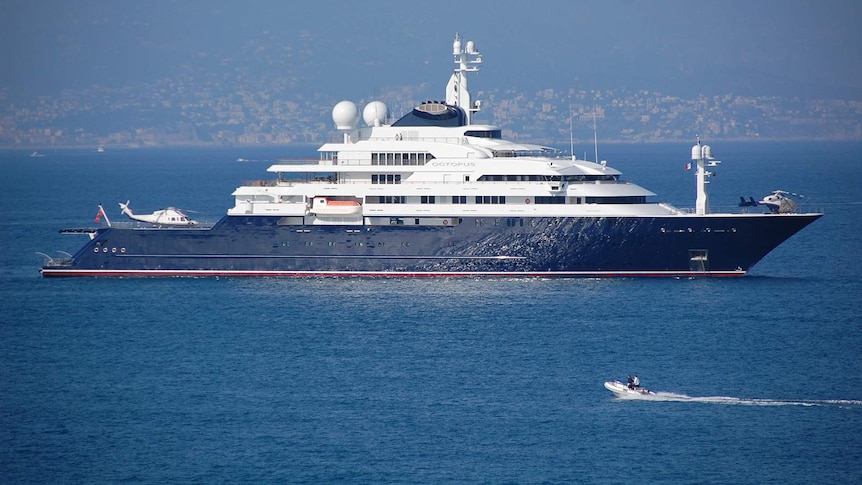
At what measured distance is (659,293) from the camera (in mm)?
52188

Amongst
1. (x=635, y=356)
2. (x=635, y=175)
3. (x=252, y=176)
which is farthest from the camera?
(x=252, y=176)

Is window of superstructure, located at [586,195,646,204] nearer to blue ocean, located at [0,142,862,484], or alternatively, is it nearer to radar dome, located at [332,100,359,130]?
blue ocean, located at [0,142,862,484]

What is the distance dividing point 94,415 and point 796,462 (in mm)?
18377

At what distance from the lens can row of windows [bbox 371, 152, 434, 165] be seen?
188 feet

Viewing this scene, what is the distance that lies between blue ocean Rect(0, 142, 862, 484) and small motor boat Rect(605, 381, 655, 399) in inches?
8.4

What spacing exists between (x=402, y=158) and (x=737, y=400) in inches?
925

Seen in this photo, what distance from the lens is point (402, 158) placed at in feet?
189

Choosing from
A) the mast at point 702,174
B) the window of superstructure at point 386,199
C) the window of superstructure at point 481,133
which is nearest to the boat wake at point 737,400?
the mast at point 702,174

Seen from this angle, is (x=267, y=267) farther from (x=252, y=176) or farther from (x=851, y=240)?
(x=252, y=176)

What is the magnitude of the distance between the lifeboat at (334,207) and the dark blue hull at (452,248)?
Answer: 2.00 ft

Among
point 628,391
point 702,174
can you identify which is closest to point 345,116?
point 702,174

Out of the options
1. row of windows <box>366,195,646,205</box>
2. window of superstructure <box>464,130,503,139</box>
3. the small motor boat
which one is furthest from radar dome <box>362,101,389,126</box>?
the small motor boat

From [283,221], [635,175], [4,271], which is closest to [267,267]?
[283,221]

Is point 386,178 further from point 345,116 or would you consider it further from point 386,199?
point 345,116
